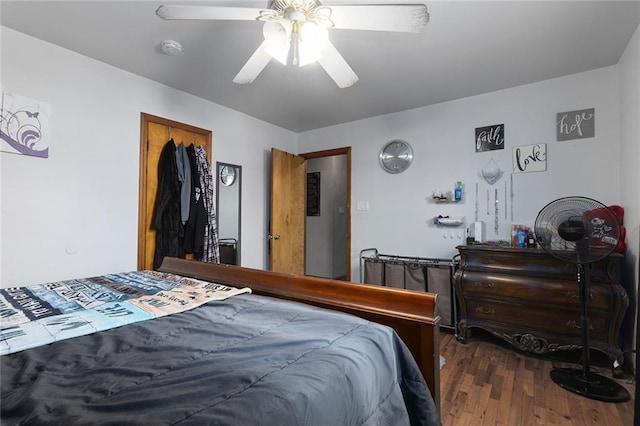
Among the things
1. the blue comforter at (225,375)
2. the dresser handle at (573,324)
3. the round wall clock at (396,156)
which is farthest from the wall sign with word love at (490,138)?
the blue comforter at (225,375)

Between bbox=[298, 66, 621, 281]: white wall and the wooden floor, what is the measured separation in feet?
3.62

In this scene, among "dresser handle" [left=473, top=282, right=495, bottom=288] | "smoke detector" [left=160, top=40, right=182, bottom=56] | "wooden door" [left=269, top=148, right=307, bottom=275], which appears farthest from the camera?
"wooden door" [left=269, top=148, right=307, bottom=275]

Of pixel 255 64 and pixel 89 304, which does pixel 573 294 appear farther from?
pixel 89 304

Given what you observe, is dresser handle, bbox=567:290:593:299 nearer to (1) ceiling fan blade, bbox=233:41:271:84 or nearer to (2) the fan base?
(2) the fan base

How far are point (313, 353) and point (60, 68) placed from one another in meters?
2.80

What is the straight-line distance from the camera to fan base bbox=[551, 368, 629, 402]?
1.76 m

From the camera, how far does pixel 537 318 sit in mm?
2227

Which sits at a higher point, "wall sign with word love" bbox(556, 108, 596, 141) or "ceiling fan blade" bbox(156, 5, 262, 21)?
"ceiling fan blade" bbox(156, 5, 262, 21)

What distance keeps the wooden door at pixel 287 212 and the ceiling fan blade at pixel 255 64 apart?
1886 mm

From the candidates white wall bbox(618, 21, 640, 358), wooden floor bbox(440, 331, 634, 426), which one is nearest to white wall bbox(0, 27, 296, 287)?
wooden floor bbox(440, 331, 634, 426)

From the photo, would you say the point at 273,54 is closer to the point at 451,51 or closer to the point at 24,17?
the point at 451,51

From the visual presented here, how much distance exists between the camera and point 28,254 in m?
2.00

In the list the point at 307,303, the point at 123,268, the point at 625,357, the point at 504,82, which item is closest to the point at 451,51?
the point at 504,82

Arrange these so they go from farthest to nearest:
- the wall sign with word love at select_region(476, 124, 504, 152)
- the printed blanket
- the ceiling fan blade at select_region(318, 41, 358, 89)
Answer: the wall sign with word love at select_region(476, 124, 504, 152)
the ceiling fan blade at select_region(318, 41, 358, 89)
the printed blanket
